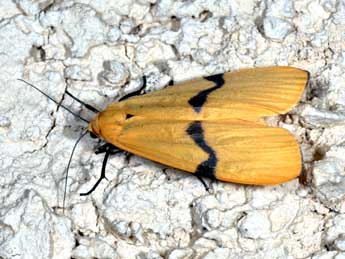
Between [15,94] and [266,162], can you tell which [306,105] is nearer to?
[266,162]

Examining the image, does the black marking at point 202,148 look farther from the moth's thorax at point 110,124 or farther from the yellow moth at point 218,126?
the moth's thorax at point 110,124

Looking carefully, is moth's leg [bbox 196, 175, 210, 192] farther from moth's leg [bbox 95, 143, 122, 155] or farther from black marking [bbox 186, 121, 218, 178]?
moth's leg [bbox 95, 143, 122, 155]

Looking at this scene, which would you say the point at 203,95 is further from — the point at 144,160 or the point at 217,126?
the point at 144,160

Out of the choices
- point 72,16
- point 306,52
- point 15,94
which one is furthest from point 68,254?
point 306,52

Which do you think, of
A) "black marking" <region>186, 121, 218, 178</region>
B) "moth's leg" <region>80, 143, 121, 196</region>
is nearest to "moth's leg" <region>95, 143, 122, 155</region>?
"moth's leg" <region>80, 143, 121, 196</region>

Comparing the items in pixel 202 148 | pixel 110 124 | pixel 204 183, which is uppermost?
pixel 110 124

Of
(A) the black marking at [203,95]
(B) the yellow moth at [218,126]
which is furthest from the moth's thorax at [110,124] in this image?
(A) the black marking at [203,95]

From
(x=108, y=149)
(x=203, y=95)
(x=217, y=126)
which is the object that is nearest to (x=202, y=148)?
(x=217, y=126)
